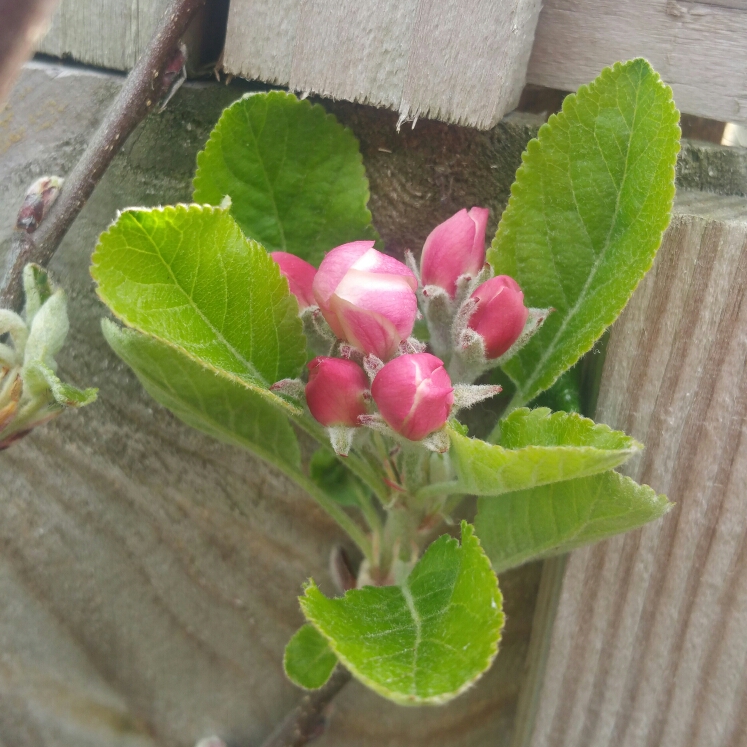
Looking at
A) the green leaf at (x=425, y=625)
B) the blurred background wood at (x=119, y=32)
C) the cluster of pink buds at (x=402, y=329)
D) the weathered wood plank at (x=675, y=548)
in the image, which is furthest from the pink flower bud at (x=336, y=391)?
the blurred background wood at (x=119, y=32)

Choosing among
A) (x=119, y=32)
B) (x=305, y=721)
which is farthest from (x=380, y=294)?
(x=305, y=721)

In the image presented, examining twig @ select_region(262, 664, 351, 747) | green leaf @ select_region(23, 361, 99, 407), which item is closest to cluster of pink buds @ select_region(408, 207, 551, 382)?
green leaf @ select_region(23, 361, 99, 407)

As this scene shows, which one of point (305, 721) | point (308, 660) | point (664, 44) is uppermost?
point (664, 44)

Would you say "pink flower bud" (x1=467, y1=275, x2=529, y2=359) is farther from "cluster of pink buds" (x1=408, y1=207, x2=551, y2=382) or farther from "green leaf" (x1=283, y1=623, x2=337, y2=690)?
"green leaf" (x1=283, y1=623, x2=337, y2=690)

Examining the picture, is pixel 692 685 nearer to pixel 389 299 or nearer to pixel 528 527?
pixel 528 527

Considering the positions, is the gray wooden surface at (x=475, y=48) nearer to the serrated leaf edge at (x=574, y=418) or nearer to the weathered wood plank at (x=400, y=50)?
the weathered wood plank at (x=400, y=50)

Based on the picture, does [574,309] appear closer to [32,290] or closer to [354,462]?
[354,462]

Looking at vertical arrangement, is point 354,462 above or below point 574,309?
below
